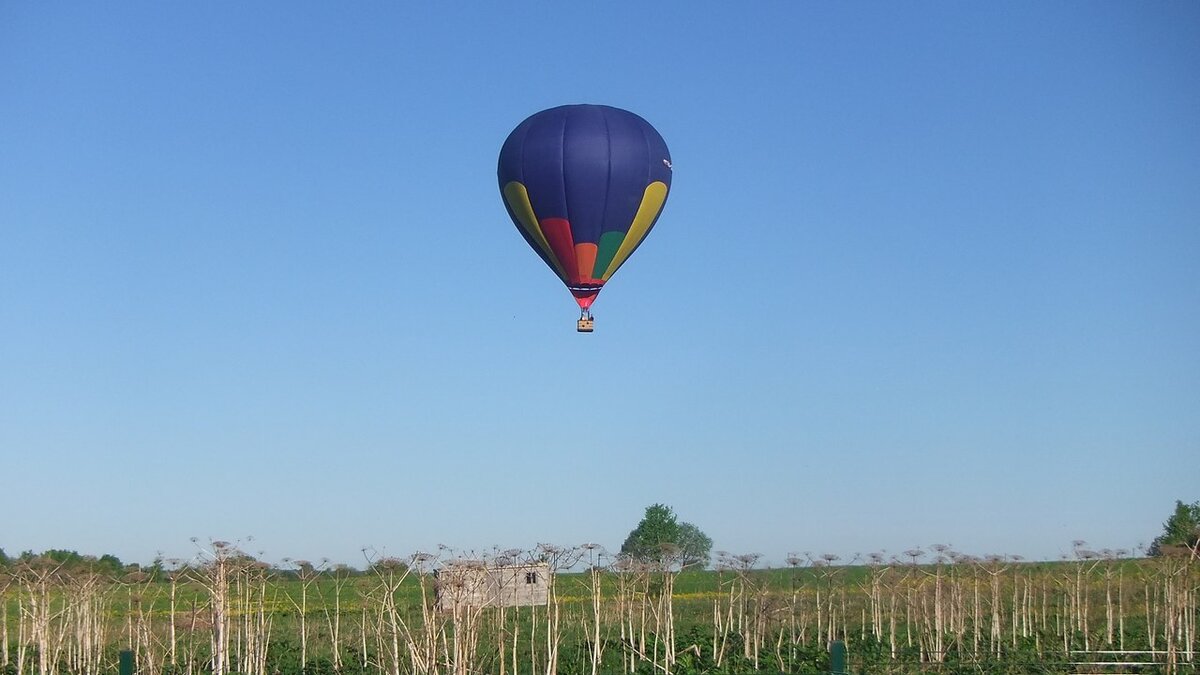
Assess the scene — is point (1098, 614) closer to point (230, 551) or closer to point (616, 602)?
point (616, 602)

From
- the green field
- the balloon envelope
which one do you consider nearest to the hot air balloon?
the balloon envelope

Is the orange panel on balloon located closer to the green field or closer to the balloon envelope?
the balloon envelope

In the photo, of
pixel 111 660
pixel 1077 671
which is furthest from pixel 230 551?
pixel 1077 671

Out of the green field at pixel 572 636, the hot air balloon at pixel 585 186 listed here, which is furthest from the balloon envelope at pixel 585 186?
the green field at pixel 572 636

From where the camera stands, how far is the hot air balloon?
22234mm

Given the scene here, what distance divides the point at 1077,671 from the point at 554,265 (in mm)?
11091

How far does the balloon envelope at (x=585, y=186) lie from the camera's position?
22.2 meters

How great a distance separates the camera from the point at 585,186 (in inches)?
874

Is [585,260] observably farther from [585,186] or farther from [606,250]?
[585,186]

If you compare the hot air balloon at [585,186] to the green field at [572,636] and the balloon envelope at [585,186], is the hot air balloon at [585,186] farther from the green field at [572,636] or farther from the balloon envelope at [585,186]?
the green field at [572,636]

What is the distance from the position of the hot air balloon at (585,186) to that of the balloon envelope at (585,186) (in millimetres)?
17

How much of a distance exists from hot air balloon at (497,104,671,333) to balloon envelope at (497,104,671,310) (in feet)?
0.06

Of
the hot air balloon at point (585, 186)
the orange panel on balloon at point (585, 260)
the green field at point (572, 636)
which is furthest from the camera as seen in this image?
the orange panel on balloon at point (585, 260)

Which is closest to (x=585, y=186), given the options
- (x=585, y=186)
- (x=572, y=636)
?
(x=585, y=186)
